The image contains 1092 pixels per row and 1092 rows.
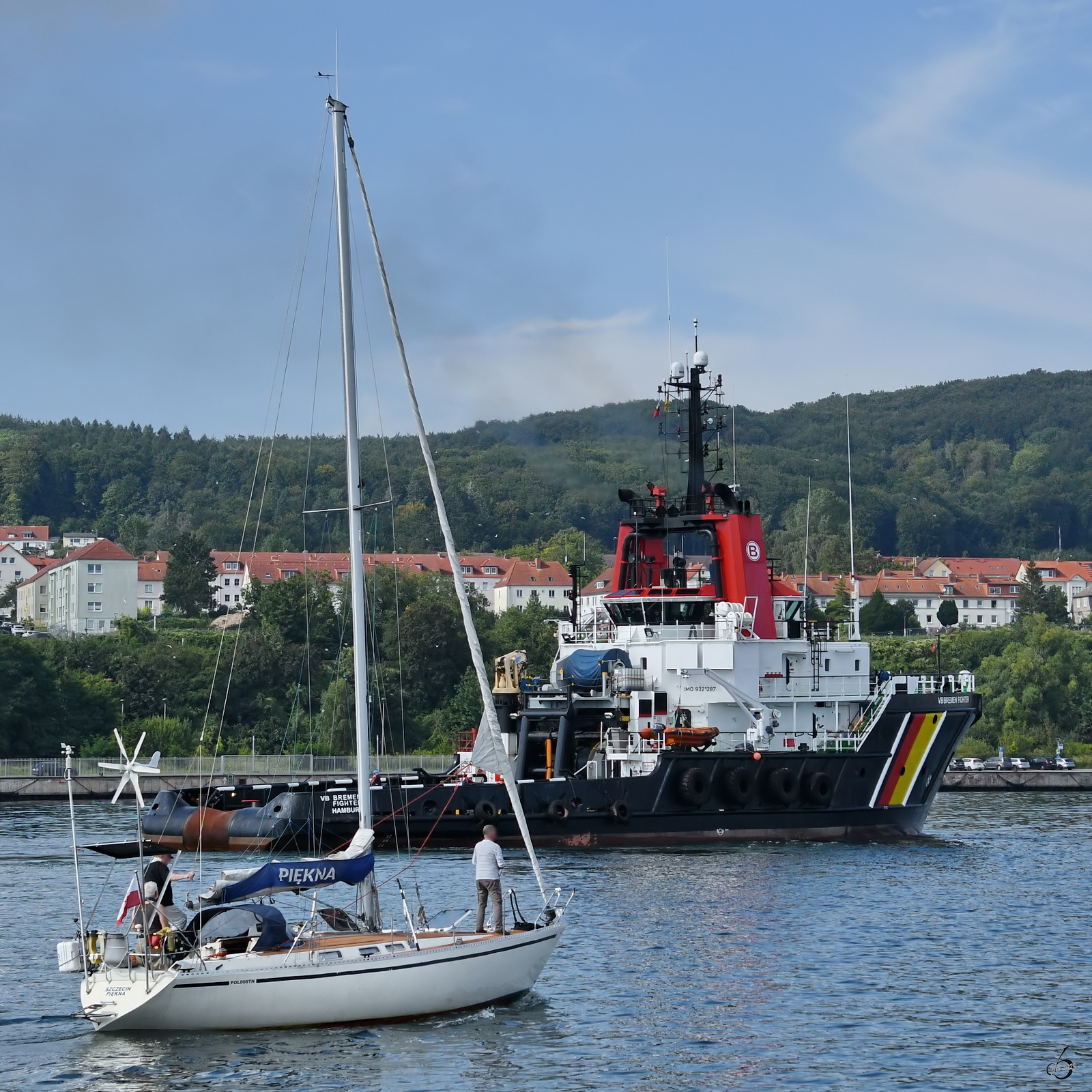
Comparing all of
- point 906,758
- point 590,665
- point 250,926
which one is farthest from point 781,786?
point 250,926

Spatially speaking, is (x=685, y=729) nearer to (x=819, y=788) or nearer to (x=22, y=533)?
(x=819, y=788)

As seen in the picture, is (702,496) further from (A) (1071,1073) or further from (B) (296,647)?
Result: (B) (296,647)

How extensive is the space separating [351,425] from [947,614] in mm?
125602

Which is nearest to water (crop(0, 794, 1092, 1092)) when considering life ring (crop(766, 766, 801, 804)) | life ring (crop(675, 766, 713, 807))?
life ring (crop(675, 766, 713, 807))

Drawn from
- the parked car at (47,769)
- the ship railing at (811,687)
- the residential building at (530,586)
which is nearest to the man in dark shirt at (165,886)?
the ship railing at (811,687)

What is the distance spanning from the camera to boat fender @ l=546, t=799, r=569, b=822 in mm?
39250

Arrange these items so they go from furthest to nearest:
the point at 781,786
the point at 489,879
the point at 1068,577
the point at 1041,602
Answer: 1. the point at 1068,577
2. the point at 1041,602
3. the point at 781,786
4. the point at 489,879

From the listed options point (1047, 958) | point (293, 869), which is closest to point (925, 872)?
point (1047, 958)

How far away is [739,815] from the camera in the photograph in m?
40.3

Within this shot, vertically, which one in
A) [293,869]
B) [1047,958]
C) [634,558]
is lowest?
[1047,958]

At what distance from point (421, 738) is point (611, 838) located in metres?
44.2

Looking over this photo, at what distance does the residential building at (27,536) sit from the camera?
174 meters

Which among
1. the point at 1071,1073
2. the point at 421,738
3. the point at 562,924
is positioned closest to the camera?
the point at 1071,1073

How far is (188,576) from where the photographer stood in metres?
125
